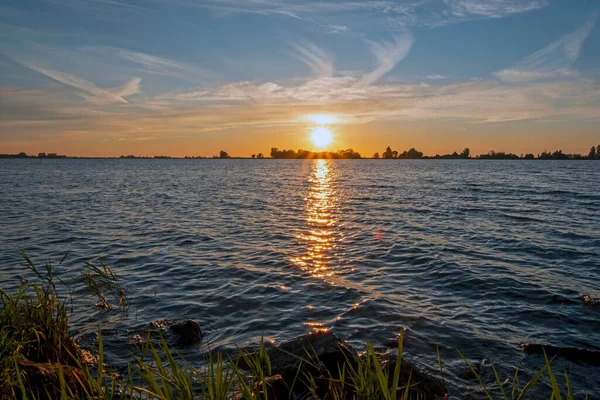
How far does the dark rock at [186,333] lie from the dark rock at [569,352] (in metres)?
7.63

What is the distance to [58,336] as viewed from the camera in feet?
22.0

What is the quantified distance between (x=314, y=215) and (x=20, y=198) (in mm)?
31971

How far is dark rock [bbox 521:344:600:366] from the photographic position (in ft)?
28.8

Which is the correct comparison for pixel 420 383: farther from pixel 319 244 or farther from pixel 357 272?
pixel 319 244

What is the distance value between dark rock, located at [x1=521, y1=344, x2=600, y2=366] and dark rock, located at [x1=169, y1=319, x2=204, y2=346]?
25.0ft

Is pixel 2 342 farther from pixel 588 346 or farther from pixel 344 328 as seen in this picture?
pixel 588 346

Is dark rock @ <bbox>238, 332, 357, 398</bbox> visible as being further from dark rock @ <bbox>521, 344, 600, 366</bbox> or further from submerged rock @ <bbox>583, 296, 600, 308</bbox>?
submerged rock @ <bbox>583, 296, 600, 308</bbox>

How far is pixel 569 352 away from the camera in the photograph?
29.9 ft

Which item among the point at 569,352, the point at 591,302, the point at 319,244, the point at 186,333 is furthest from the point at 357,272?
the point at 186,333

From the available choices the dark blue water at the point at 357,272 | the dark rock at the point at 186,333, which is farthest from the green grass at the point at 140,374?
the dark blue water at the point at 357,272

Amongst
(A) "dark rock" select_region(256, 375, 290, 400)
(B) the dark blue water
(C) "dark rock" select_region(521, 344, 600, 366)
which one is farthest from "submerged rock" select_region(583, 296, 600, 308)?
(A) "dark rock" select_region(256, 375, 290, 400)

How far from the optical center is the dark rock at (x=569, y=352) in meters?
8.79

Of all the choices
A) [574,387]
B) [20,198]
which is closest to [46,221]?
[20,198]

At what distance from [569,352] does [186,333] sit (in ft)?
28.8
